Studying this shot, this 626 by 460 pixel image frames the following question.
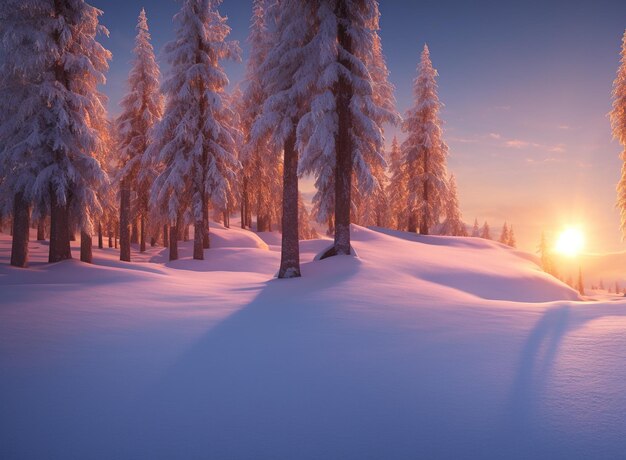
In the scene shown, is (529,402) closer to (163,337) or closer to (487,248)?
(163,337)

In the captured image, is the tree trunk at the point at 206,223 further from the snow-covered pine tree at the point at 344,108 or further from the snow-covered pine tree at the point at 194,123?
the snow-covered pine tree at the point at 344,108

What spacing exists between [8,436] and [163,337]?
2.18 m

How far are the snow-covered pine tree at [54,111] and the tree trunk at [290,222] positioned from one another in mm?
7980

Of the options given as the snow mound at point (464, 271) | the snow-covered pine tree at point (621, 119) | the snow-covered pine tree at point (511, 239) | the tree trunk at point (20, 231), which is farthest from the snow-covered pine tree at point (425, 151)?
the snow-covered pine tree at point (511, 239)

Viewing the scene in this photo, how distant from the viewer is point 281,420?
3156 mm

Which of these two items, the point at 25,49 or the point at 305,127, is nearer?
the point at 305,127

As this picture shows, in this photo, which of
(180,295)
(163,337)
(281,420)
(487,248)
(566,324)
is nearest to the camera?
(281,420)

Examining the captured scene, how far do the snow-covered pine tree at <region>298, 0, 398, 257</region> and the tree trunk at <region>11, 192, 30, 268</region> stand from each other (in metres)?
10.9

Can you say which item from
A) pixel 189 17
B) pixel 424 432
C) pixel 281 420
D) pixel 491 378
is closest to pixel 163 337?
pixel 281 420

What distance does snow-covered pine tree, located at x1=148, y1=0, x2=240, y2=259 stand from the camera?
18719 mm

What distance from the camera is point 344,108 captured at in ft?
41.2

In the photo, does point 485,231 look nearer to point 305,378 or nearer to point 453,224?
point 453,224

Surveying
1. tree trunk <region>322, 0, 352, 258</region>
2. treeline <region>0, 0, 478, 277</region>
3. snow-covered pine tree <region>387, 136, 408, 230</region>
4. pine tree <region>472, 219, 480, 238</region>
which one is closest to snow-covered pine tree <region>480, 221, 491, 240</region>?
pine tree <region>472, 219, 480, 238</region>

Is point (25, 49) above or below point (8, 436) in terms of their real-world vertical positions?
above
